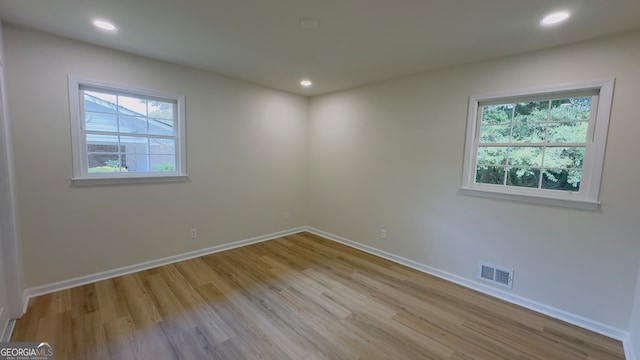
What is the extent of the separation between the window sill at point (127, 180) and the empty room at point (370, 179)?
0.02 meters

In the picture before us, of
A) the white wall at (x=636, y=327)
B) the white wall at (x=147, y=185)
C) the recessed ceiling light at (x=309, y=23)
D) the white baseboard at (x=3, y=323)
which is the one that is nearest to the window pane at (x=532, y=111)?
the white wall at (x=636, y=327)

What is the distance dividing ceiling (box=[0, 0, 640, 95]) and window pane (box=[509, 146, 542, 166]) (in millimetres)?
937

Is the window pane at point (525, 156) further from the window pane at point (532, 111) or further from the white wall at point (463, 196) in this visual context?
the white wall at point (463, 196)

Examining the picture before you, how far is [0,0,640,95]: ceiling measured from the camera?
183cm

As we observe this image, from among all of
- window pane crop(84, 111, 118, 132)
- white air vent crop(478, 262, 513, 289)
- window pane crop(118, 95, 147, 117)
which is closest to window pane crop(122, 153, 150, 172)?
window pane crop(84, 111, 118, 132)

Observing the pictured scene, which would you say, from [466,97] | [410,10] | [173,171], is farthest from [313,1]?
[173,171]

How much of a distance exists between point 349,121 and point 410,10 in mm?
2250

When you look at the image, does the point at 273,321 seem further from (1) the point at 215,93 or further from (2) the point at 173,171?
(1) the point at 215,93

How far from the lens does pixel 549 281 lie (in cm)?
244

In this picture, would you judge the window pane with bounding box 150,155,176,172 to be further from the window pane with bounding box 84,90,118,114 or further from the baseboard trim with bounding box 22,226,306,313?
the baseboard trim with bounding box 22,226,306,313

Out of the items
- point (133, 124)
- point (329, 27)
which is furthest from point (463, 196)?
point (133, 124)

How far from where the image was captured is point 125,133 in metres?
2.90

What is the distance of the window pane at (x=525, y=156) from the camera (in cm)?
254

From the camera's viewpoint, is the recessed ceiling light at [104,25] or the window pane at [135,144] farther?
the window pane at [135,144]
